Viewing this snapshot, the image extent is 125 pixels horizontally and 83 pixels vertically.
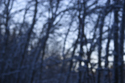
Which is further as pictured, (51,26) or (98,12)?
(51,26)

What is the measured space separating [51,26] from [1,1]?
9.15 ft

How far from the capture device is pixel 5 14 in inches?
338

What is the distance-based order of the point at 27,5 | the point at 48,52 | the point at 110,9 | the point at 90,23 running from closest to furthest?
the point at 110,9 < the point at 90,23 < the point at 27,5 < the point at 48,52

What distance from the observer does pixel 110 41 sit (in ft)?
26.0

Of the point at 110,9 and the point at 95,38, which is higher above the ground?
the point at 110,9

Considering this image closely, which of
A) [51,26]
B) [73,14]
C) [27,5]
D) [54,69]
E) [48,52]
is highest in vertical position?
[27,5]

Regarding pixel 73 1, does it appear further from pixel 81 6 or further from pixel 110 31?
pixel 110 31

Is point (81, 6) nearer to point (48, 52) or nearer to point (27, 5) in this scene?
point (27, 5)

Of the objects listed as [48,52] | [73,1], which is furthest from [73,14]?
[48,52]

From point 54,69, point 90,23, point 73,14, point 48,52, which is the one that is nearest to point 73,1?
point 73,14

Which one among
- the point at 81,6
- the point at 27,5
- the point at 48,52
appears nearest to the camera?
the point at 81,6

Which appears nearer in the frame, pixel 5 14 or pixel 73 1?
pixel 73 1

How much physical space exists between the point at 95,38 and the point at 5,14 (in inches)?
177

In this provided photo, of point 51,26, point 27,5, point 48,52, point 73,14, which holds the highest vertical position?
point 27,5
